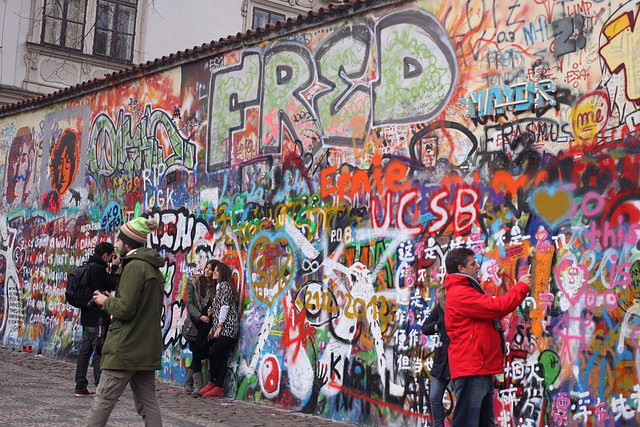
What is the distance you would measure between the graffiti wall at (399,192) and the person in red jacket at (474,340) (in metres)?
1.07

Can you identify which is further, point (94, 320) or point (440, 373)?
point (94, 320)

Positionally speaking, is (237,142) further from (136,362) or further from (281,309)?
(136,362)

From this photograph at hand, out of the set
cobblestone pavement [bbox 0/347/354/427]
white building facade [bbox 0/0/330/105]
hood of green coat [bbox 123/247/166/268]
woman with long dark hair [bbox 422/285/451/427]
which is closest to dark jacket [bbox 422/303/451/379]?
woman with long dark hair [bbox 422/285/451/427]

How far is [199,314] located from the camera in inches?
395

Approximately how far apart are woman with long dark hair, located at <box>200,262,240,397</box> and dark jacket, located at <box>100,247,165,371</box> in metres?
3.61

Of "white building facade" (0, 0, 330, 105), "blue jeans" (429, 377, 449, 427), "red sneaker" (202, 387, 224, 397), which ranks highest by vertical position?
"white building facade" (0, 0, 330, 105)

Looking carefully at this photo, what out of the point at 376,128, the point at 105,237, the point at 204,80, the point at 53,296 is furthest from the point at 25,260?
the point at 376,128

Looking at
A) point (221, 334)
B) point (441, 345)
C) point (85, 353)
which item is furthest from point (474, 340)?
point (85, 353)

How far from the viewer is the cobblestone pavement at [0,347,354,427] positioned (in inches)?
309

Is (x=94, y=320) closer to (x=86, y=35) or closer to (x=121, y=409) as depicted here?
(x=121, y=409)

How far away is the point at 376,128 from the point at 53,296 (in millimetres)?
7581

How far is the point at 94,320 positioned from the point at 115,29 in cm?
1482

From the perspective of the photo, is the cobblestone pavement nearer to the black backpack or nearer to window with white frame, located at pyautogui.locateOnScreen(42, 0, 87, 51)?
the black backpack

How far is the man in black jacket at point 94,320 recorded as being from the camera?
900 centimetres
